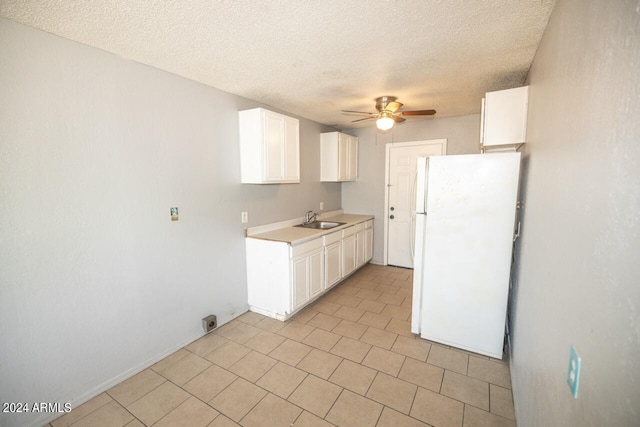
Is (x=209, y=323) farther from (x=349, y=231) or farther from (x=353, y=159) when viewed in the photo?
(x=353, y=159)

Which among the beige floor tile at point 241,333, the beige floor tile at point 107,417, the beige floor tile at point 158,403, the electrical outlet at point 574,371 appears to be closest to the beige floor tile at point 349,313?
the beige floor tile at point 241,333

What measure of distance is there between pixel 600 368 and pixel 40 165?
2.66 meters

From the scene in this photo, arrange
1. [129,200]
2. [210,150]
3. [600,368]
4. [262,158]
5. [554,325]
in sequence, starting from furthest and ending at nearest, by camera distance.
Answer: [262,158] → [210,150] → [129,200] → [554,325] → [600,368]

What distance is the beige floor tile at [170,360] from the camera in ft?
7.42

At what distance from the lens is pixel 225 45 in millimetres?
1864

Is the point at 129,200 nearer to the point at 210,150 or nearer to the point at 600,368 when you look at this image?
the point at 210,150

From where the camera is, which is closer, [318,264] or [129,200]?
[129,200]

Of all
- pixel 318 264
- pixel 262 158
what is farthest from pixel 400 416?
pixel 262 158

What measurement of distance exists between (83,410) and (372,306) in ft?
8.84

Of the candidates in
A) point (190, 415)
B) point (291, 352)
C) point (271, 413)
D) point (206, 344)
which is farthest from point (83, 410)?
point (291, 352)

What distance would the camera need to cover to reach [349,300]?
3486mm

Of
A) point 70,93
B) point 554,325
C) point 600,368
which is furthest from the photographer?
point 70,93

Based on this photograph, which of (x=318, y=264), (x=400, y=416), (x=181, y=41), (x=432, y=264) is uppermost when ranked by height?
(x=181, y=41)

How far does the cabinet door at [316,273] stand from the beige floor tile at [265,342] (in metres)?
0.67
